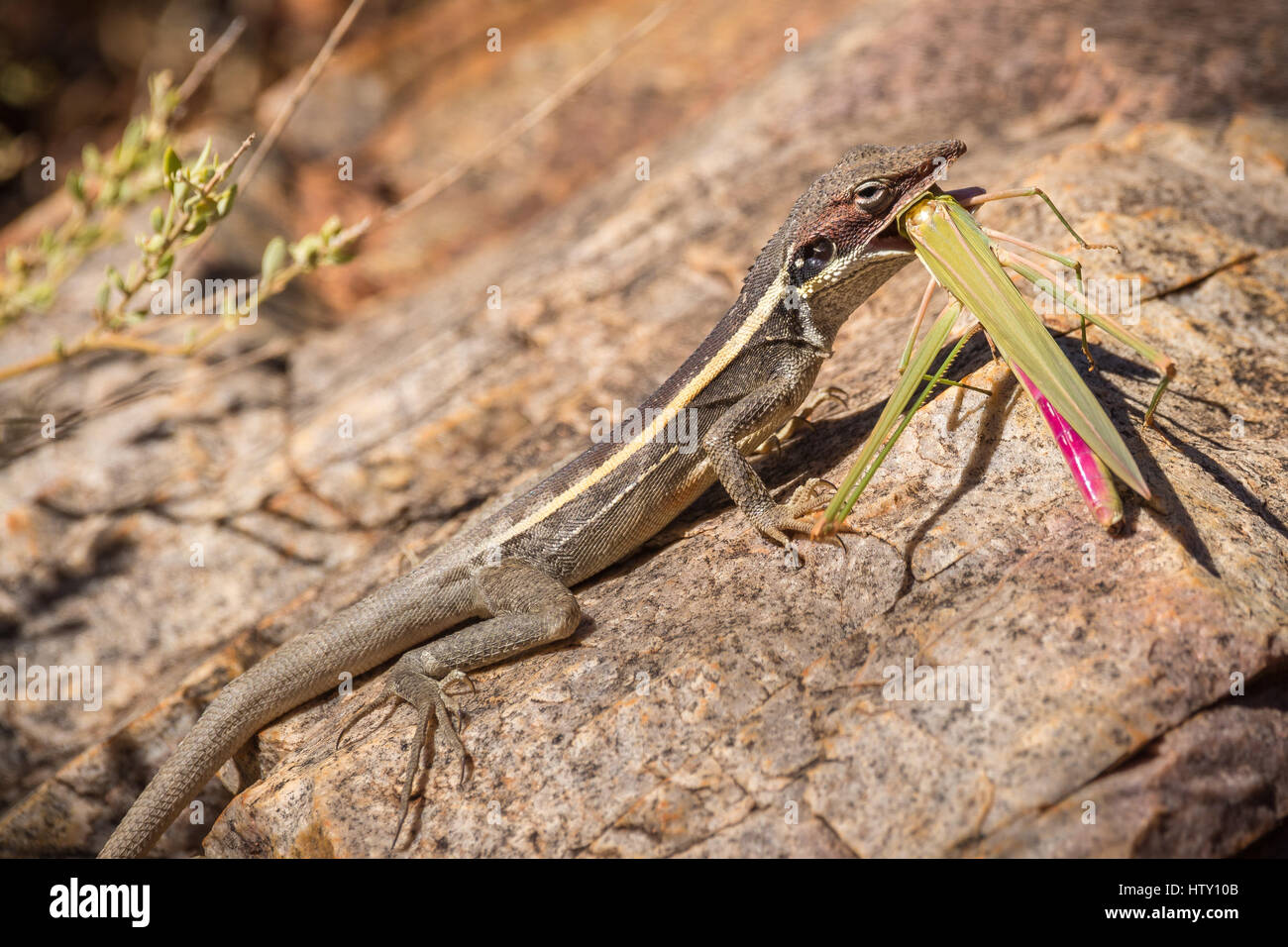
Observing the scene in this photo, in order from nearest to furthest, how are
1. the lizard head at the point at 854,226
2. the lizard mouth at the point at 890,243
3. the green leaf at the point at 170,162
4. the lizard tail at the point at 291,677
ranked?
1. the lizard head at the point at 854,226
2. the lizard mouth at the point at 890,243
3. the lizard tail at the point at 291,677
4. the green leaf at the point at 170,162

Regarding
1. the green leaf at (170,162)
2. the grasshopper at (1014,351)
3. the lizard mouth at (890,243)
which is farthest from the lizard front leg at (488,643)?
the green leaf at (170,162)

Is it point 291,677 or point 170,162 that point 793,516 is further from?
point 170,162

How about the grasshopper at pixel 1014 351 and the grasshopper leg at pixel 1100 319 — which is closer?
the grasshopper leg at pixel 1100 319

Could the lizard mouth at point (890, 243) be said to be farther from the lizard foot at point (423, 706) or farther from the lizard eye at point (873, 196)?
the lizard foot at point (423, 706)

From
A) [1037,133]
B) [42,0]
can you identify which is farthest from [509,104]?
[42,0]

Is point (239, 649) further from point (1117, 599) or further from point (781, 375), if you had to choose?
point (1117, 599)

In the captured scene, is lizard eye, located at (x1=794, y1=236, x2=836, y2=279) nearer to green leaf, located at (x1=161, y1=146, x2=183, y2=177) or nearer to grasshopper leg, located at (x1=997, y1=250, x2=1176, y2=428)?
grasshopper leg, located at (x1=997, y1=250, x2=1176, y2=428)

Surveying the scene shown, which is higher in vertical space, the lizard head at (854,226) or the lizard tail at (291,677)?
the lizard head at (854,226)

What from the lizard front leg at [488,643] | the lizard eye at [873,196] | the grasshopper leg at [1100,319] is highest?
the lizard eye at [873,196]
